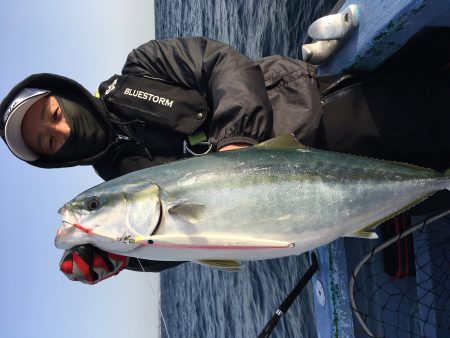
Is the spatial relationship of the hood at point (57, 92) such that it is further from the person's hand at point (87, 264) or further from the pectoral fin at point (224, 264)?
the pectoral fin at point (224, 264)

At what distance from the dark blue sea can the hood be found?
143 inches

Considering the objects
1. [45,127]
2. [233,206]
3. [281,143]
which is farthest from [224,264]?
[45,127]

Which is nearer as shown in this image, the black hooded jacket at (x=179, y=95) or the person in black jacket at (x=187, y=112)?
the black hooded jacket at (x=179, y=95)

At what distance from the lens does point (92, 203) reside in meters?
1.97

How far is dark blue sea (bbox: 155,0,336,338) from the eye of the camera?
239 inches

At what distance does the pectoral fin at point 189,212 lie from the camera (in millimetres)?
1830

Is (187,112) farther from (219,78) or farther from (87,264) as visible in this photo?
(87,264)

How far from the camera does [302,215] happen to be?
6.27 ft

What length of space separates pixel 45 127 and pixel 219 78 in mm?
1288

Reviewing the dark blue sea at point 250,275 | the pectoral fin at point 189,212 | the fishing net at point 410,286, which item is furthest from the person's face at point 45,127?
the dark blue sea at point 250,275

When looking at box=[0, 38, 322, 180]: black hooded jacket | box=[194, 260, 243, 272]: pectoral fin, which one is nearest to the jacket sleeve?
box=[0, 38, 322, 180]: black hooded jacket

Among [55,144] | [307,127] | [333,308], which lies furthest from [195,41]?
[333,308]

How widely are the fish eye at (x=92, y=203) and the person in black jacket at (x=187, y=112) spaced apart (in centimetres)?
55

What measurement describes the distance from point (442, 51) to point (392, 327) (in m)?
2.24
